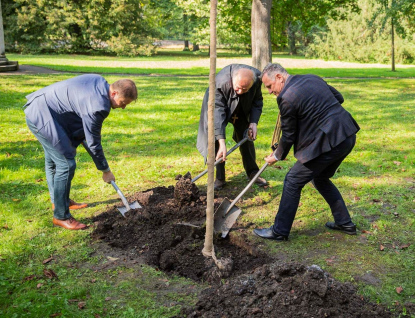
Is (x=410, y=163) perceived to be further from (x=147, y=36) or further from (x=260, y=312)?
(x=147, y=36)

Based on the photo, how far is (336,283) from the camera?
11.3 feet

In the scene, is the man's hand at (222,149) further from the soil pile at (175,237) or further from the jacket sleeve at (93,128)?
the jacket sleeve at (93,128)

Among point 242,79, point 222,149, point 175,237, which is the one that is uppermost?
point 242,79

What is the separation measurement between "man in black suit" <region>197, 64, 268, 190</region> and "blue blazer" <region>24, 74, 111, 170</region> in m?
1.51

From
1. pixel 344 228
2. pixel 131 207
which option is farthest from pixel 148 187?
pixel 344 228

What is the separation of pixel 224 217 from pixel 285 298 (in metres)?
1.90

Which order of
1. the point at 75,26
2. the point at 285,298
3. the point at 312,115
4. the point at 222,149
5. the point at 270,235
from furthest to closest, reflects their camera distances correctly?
1. the point at 75,26
2. the point at 222,149
3. the point at 270,235
4. the point at 312,115
5. the point at 285,298

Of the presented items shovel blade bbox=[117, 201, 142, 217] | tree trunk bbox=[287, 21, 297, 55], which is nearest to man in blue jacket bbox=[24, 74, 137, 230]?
shovel blade bbox=[117, 201, 142, 217]

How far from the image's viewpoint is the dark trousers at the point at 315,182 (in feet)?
14.4

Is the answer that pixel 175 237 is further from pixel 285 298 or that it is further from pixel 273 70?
pixel 273 70

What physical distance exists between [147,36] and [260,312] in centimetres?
3552

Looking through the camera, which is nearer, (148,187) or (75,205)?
(75,205)

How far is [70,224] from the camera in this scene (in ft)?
16.5

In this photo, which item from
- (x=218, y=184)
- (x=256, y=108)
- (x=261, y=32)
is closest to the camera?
(x=256, y=108)
